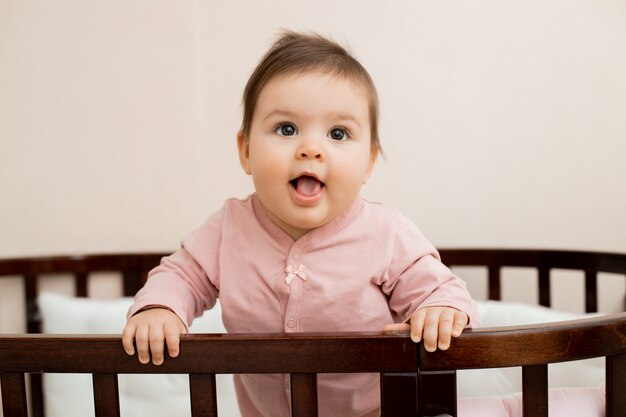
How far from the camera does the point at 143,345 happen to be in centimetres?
66

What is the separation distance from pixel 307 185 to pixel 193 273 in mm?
223

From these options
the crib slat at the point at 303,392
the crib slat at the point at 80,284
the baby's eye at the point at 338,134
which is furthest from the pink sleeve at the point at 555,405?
the crib slat at the point at 80,284

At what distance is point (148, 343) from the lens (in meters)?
0.67

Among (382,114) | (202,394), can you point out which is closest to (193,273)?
(202,394)

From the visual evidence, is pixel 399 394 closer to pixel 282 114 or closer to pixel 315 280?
pixel 315 280

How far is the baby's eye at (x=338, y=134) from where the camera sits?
0.80 meters

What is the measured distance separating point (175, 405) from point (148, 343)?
0.72m

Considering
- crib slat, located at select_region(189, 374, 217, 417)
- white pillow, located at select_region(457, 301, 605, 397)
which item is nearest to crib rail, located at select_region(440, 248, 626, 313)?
white pillow, located at select_region(457, 301, 605, 397)

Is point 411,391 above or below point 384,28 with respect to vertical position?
below

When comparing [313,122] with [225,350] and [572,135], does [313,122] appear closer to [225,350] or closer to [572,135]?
[225,350]

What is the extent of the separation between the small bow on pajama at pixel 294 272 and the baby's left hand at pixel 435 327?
188mm

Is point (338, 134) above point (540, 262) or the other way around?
above

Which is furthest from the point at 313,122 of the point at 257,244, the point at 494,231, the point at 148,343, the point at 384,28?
the point at 494,231

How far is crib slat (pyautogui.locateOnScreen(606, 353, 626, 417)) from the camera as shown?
685mm
